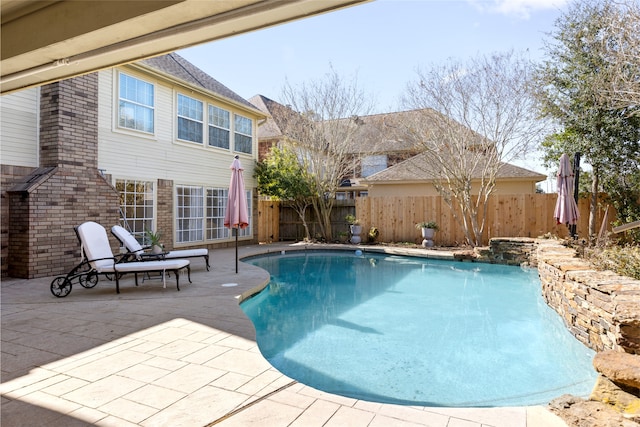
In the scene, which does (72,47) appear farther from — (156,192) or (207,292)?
(156,192)

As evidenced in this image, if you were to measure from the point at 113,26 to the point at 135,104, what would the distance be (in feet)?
30.6

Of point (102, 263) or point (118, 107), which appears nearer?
point (102, 263)

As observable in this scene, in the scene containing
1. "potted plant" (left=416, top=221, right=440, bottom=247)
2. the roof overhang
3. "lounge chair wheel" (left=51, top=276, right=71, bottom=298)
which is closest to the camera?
the roof overhang

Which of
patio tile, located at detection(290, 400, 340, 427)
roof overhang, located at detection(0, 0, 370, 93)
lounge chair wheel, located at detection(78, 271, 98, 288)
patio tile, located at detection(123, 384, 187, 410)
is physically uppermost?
roof overhang, located at detection(0, 0, 370, 93)

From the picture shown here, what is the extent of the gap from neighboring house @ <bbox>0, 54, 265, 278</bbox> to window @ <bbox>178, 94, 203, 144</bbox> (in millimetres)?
33

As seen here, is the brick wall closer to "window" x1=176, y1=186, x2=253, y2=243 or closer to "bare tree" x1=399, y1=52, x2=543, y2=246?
"window" x1=176, y1=186, x2=253, y2=243

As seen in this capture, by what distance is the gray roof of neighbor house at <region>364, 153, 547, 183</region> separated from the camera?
15016 mm

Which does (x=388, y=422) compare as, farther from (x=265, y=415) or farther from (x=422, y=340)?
(x=422, y=340)

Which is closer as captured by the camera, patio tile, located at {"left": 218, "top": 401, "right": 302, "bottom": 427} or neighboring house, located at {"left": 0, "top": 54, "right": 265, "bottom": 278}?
patio tile, located at {"left": 218, "top": 401, "right": 302, "bottom": 427}

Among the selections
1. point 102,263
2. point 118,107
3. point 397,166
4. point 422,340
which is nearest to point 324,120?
point 397,166

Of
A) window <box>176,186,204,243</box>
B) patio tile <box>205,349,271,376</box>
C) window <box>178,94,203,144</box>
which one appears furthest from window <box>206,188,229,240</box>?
patio tile <box>205,349,271,376</box>

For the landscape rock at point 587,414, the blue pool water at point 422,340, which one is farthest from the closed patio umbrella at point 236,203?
the landscape rock at point 587,414

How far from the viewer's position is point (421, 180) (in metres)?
16.3

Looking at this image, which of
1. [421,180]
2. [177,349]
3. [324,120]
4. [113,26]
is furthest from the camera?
[421,180]
